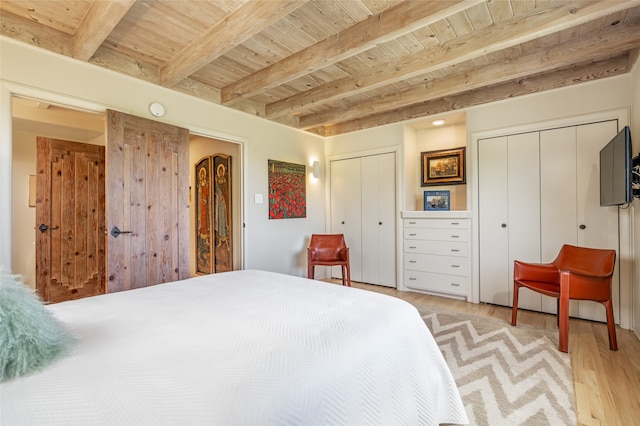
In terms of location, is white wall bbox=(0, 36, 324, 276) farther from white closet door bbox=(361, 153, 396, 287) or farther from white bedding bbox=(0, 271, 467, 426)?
white bedding bbox=(0, 271, 467, 426)

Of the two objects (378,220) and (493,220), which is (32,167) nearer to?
(378,220)

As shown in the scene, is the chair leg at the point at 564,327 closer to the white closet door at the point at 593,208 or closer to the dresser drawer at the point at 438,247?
the white closet door at the point at 593,208

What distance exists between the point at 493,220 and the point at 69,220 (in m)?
4.92

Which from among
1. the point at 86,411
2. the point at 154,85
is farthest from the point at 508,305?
the point at 154,85

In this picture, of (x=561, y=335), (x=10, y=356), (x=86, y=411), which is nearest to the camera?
(x=86, y=411)

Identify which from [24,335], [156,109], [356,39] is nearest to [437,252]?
[356,39]

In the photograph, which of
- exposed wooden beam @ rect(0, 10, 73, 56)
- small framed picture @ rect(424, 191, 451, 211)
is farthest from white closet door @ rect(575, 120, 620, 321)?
exposed wooden beam @ rect(0, 10, 73, 56)

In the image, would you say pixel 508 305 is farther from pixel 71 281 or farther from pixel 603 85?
pixel 71 281

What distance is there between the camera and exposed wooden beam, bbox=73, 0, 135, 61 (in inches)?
69.8

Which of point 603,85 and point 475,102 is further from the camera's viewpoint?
point 475,102

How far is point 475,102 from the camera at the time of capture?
3.40 metres

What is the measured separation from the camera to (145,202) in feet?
8.66

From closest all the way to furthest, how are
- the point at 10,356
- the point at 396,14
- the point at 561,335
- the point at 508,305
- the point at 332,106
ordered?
A: the point at 10,356
the point at 396,14
the point at 561,335
the point at 508,305
the point at 332,106

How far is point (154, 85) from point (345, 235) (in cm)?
310
